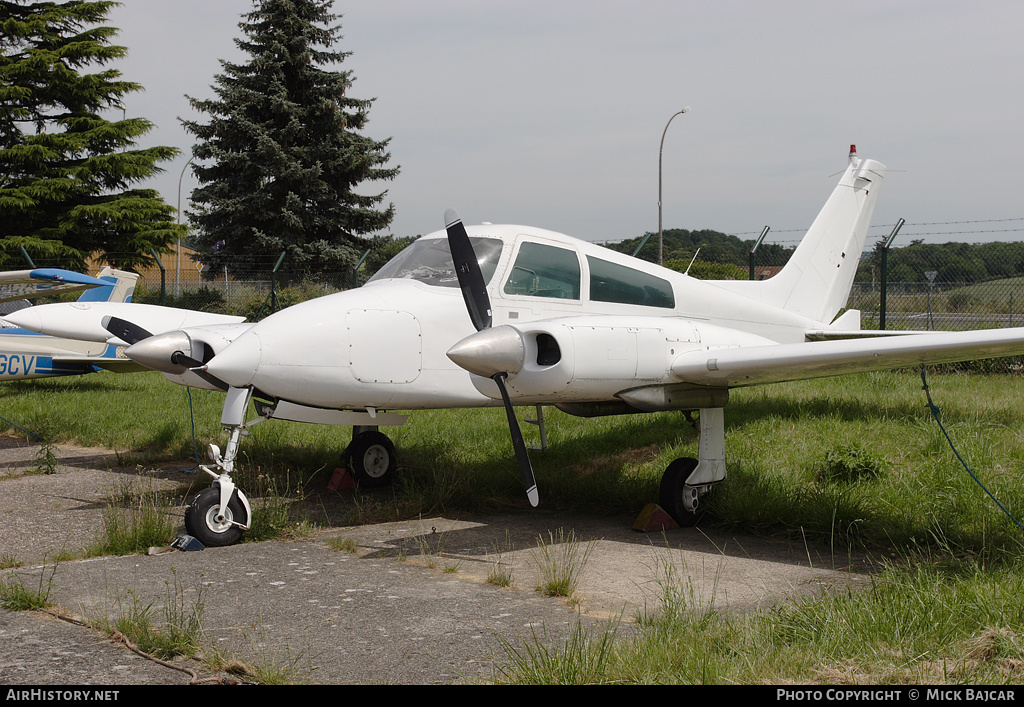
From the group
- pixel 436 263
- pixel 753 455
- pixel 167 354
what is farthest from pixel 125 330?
pixel 753 455

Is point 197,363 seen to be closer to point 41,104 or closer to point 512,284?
point 512,284

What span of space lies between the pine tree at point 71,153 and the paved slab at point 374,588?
23.7m

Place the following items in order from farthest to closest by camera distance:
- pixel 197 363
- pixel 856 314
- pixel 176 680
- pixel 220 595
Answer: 1. pixel 856 314
2. pixel 197 363
3. pixel 220 595
4. pixel 176 680

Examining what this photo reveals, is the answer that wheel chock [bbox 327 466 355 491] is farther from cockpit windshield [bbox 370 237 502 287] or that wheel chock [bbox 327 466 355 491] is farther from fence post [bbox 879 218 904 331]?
fence post [bbox 879 218 904 331]

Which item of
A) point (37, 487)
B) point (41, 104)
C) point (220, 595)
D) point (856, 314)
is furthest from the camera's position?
point (41, 104)

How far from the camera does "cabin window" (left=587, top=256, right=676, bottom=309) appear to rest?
772 centimetres

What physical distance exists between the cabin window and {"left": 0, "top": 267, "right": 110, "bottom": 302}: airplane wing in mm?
6074

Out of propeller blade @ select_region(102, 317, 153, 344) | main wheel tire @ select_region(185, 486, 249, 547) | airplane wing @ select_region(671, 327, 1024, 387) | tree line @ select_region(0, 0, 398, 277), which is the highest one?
tree line @ select_region(0, 0, 398, 277)

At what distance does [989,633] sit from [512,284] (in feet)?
15.0

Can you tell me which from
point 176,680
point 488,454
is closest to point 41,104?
point 488,454

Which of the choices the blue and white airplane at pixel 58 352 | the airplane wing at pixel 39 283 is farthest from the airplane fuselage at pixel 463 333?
the blue and white airplane at pixel 58 352

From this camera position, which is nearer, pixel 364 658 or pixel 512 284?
pixel 364 658

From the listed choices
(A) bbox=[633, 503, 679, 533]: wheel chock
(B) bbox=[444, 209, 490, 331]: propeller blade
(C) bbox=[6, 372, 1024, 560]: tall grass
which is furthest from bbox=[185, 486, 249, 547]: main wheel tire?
(A) bbox=[633, 503, 679, 533]: wheel chock

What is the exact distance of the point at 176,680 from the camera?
376 centimetres
